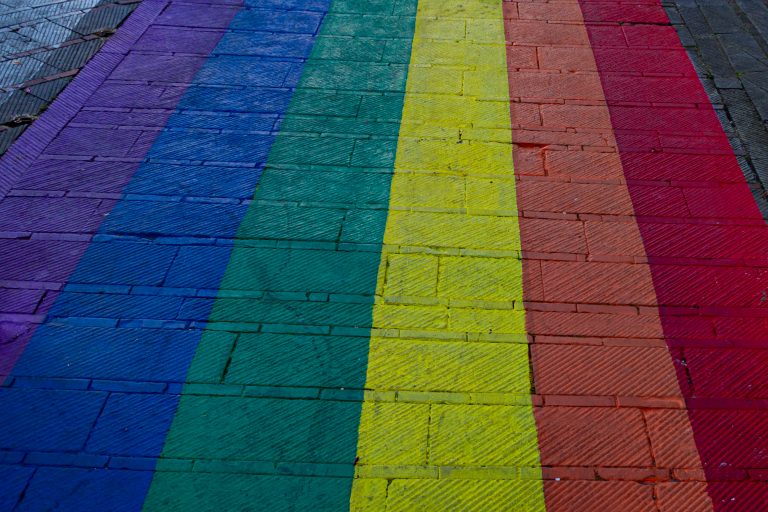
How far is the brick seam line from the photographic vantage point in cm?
495

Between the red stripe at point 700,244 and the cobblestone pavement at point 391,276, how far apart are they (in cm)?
2

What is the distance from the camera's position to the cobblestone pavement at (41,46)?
5.47 meters

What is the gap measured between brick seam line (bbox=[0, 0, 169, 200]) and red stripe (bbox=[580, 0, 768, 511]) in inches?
191

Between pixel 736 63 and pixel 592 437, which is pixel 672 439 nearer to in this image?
pixel 592 437

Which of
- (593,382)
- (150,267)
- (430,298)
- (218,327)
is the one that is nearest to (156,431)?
(218,327)

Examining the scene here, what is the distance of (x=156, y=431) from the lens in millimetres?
3402

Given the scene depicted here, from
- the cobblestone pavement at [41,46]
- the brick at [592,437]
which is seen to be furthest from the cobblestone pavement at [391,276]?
the cobblestone pavement at [41,46]

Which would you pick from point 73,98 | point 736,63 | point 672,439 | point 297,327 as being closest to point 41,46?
point 73,98

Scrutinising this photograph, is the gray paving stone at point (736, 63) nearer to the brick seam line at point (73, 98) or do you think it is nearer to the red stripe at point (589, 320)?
the red stripe at point (589, 320)

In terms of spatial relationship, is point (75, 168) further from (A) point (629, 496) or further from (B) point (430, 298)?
(A) point (629, 496)

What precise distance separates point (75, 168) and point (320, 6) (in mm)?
3451

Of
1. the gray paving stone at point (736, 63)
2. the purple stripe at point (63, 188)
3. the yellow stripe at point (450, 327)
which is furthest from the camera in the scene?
the gray paving stone at point (736, 63)

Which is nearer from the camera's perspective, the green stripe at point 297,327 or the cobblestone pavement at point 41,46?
the green stripe at point 297,327

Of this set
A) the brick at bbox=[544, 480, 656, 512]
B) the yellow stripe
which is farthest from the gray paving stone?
the brick at bbox=[544, 480, 656, 512]
